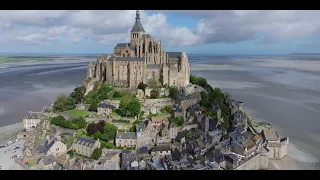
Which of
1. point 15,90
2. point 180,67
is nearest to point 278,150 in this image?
point 180,67

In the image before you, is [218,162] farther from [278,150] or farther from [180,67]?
[180,67]

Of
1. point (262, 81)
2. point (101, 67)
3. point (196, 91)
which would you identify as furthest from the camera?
point (262, 81)

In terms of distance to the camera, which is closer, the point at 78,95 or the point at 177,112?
the point at 177,112

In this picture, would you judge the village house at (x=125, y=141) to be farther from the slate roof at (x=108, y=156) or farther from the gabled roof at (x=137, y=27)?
the gabled roof at (x=137, y=27)

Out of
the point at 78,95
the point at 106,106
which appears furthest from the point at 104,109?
the point at 78,95

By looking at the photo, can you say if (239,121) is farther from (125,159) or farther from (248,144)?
(125,159)
